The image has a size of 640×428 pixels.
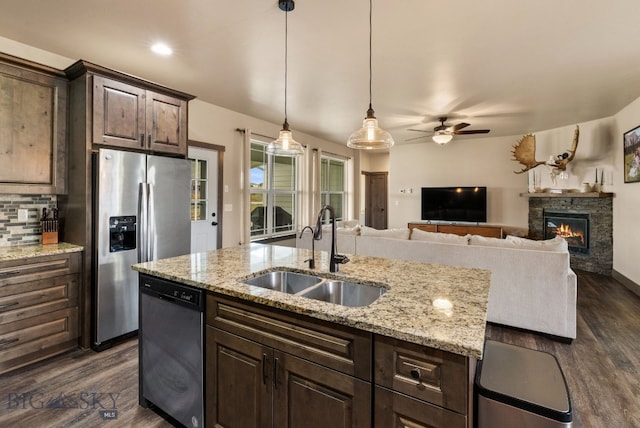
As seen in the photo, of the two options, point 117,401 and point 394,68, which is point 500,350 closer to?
point 117,401

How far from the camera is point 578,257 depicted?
567 cm

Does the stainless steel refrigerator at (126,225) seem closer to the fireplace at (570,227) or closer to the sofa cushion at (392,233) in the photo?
the sofa cushion at (392,233)

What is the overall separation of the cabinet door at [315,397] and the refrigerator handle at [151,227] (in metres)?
2.14

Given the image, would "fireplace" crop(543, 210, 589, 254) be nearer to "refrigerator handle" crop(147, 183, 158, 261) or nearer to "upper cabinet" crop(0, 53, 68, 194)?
"refrigerator handle" crop(147, 183, 158, 261)

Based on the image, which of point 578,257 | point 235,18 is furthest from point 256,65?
point 578,257

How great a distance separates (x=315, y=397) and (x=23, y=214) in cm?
306

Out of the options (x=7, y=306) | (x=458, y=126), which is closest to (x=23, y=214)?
(x=7, y=306)

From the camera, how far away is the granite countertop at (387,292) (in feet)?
3.48

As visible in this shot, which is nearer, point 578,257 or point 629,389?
point 629,389

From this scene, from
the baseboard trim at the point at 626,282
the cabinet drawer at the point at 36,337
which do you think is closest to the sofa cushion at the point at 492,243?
the baseboard trim at the point at 626,282

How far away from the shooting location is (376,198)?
9742 millimetres

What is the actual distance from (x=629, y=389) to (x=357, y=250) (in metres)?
2.54

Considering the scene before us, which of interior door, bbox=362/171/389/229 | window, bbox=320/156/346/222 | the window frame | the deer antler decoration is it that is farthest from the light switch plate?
interior door, bbox=362/171/389/229

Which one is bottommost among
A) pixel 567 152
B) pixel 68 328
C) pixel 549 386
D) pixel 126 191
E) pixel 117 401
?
pixel 117 401
